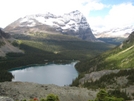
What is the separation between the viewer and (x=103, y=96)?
66.6m

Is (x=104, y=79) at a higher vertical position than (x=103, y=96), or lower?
lower

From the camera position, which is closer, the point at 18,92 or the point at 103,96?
the point at 103,96

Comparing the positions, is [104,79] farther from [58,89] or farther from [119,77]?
[58,89]

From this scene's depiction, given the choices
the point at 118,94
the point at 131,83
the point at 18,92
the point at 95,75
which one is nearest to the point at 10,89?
the point at 18,92

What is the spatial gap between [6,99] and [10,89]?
4429 cm

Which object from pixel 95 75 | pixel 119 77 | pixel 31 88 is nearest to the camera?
pixel 31 88

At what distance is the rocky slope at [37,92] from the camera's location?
3378 inches

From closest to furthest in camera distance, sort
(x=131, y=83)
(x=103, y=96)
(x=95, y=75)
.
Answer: (x=103, y=96)
(x=131, y=83)
(x=95, y=75)

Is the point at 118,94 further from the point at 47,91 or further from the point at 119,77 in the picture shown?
the point at 119,77

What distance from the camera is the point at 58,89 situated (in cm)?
9631

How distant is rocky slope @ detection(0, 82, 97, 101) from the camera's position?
8581 centimetres

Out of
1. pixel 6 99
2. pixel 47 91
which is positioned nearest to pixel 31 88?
pixel 47 91

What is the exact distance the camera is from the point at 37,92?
293 feet

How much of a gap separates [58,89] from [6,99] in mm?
50857
